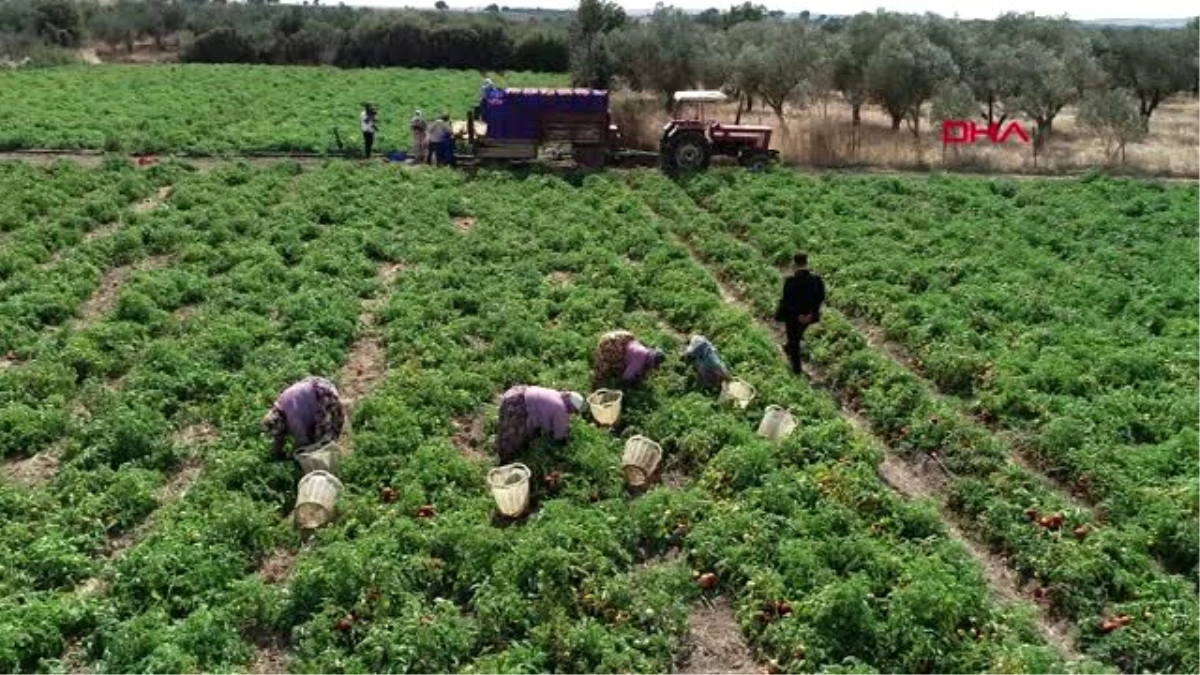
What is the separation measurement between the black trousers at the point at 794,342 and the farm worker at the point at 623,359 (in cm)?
221

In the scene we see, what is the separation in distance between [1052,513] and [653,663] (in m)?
5.21

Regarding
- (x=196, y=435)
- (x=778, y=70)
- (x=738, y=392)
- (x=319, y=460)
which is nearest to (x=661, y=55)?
(x=778, y=70)

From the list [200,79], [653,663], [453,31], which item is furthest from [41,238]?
[453,31]

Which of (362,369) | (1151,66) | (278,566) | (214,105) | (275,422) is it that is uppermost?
(1151,66)

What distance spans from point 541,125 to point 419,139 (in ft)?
11.7

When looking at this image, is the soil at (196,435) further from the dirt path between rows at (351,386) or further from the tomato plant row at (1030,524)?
the tomato plant row at (1030,524)

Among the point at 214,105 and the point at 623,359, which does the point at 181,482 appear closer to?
the point at 623,359

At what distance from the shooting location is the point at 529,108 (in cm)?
2952

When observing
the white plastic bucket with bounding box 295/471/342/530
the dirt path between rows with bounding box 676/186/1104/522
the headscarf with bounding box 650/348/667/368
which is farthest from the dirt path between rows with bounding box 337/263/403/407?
the dirt path between rows with bounding box 676/186/1104/522

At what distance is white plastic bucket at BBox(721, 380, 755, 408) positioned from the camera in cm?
1405

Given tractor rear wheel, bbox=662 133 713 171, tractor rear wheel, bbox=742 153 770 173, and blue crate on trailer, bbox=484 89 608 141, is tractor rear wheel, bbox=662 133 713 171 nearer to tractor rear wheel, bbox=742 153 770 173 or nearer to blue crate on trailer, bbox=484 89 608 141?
tractor rear wheel, bbox=742 153 770 173

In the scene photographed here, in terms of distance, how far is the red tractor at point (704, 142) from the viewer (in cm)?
2942

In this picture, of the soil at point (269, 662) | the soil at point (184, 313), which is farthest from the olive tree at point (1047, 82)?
the soil at point (269, 662)

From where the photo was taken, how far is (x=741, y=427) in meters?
13.2
